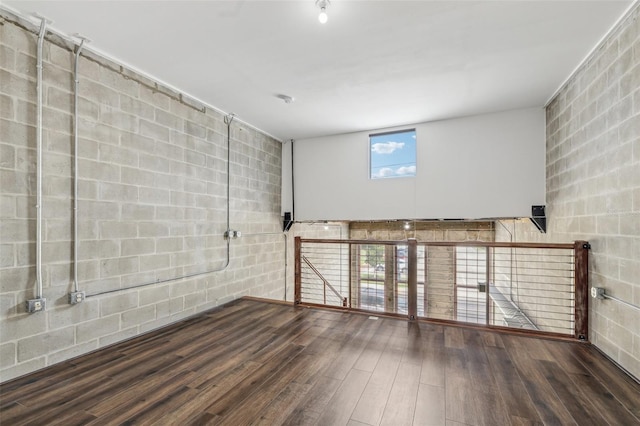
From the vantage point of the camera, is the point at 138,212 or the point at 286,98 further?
the point at 286,98

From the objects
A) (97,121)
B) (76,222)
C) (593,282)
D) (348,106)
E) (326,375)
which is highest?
(348,106)

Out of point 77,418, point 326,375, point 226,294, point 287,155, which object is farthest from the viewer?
point 287,155

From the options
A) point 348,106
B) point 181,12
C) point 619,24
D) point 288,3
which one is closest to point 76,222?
point 181,12

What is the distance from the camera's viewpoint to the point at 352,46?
2477 mm

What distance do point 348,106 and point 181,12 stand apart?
2136mm

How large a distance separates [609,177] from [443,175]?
1998 mm

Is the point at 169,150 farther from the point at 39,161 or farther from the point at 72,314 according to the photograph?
the point at 72,314

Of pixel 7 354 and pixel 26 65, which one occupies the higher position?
pixel 26 65

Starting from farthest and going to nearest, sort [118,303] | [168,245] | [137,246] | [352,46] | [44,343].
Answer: [168,245] < [137,246] < [118,303] < [352,46] < [44,343]

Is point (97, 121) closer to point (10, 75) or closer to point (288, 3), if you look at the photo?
point (10, 75)

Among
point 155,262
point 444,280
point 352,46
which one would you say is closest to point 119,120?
point 155,262

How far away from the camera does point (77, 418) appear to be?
167 cm

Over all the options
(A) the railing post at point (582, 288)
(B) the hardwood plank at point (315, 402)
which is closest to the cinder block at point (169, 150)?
(B) the hardwood plank at point (315, 402)

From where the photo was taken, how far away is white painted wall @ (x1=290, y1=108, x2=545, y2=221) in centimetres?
385
